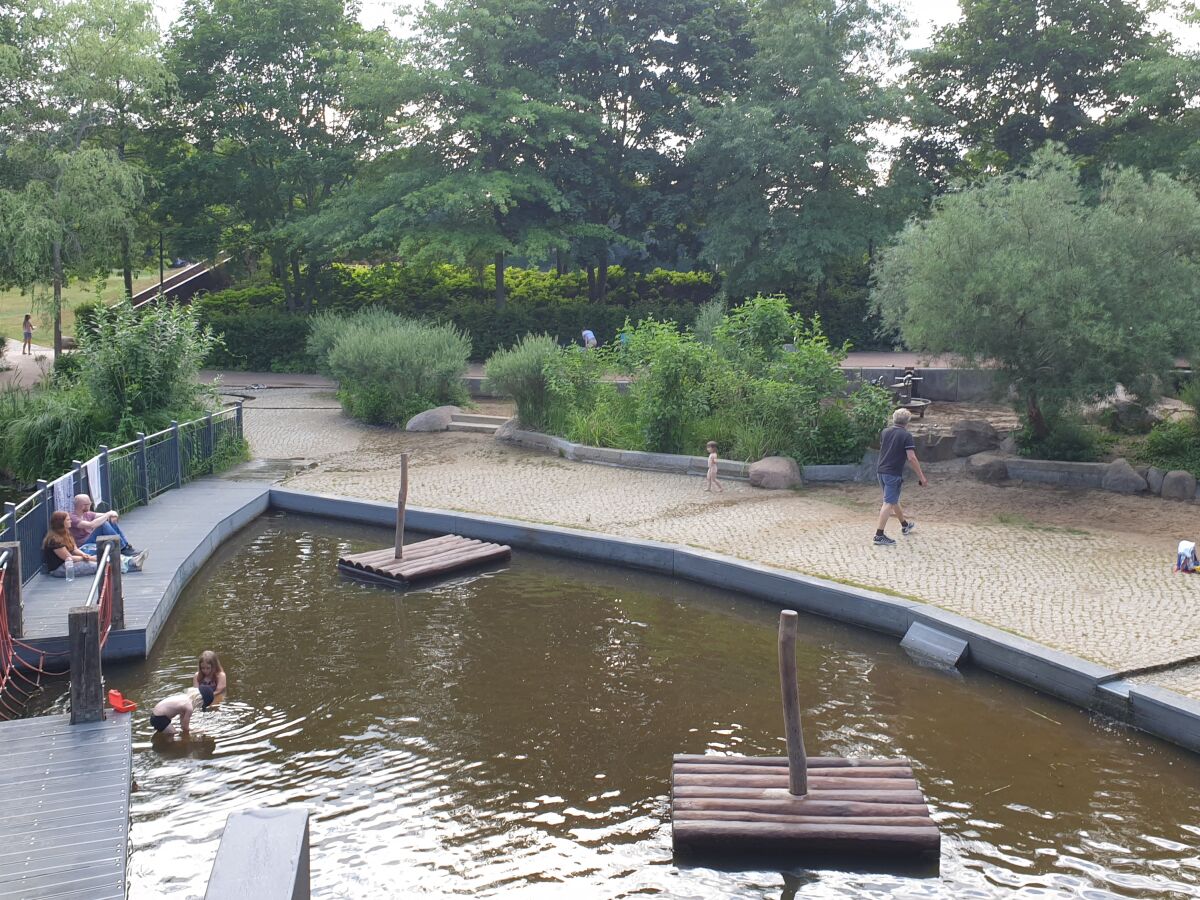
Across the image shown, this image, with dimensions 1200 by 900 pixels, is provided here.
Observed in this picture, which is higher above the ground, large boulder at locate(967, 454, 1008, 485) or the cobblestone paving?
large boulder at locate(967, 454, 1008, 485)

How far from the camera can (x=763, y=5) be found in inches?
1170

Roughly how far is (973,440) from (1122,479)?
2.53 metres

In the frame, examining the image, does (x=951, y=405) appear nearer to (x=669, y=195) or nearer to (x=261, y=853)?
(x=669, y=195)

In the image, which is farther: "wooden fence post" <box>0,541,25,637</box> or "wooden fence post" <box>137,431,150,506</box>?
"wooden fence post" <box>137,431,150,506</box>

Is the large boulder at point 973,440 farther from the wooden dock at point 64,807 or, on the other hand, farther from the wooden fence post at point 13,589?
the wooden fence post at point 13,589

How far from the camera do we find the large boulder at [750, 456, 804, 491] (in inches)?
627

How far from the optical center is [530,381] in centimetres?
1988

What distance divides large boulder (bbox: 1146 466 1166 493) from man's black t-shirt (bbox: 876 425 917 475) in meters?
4.64

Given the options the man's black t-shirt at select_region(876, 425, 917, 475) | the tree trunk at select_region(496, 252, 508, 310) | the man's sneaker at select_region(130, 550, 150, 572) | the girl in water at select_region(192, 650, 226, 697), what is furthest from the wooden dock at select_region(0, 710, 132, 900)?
the tree trunk at select_region(496, 252, 508, 310)

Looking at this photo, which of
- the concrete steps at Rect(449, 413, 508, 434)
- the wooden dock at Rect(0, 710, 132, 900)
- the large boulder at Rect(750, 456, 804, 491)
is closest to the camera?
the wooden dock at Rect(0, 710, 132, 900)

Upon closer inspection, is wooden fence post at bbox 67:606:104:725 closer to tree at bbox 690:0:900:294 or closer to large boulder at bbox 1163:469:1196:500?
large boulder at bbox 1163:469:1196:500

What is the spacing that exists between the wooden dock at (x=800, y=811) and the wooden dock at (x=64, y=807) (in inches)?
133

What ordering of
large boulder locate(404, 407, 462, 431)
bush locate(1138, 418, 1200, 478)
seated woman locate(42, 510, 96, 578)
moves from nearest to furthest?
seated woman locate(42, 510, 96, 578) → bush locate(1138, 418, 1200, 478) → large boulder locate(404, 407, 462, 431)

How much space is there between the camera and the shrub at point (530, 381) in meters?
19.8
